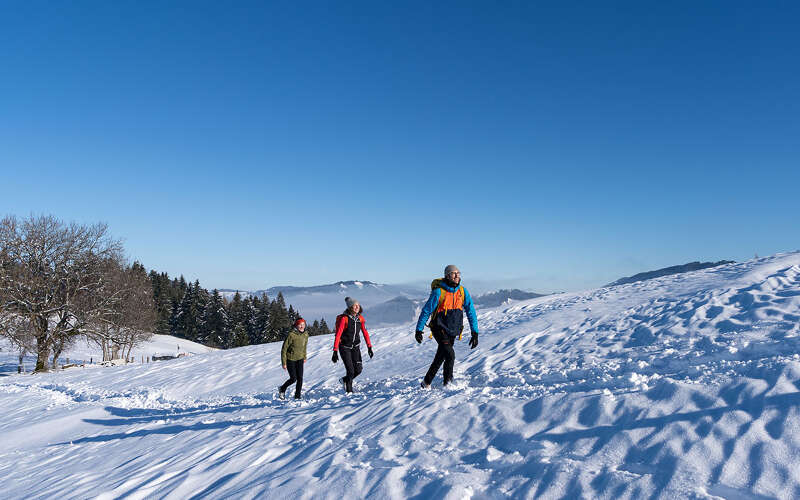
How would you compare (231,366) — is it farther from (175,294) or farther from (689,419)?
(175,294)

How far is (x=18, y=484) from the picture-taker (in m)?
6.13

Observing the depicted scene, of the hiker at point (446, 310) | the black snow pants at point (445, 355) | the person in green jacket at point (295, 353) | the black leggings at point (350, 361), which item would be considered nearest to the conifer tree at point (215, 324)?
the person in green jacket at point (295, 353)

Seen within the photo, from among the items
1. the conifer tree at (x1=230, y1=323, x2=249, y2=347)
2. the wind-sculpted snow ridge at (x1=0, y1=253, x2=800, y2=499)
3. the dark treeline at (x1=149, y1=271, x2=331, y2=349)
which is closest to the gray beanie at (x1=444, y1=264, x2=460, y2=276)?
the wind-sculpted snow ridge at (x1=0, y1=253, x2=800, y2=499)

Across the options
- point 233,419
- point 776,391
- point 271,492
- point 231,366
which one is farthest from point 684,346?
point 231,366

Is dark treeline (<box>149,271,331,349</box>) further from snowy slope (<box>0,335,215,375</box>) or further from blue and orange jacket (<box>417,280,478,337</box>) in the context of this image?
blue and orange jacket (<box>417,280,478,337</box>)

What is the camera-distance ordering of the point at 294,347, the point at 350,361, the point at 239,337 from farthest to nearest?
1. the point at 239,337
2. the point at 294,347
3. the point at 350,361

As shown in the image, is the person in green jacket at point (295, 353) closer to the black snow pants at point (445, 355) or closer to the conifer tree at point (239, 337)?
the black snow pants at point (445, 355)

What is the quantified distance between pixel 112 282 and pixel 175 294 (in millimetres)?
48943

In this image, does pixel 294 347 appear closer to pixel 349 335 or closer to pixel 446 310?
pixel 349 335

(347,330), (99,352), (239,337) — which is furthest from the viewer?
(239,337)

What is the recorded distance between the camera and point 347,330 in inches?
330

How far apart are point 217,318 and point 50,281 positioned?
42.0 metres

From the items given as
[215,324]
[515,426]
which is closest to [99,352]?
[215,324]

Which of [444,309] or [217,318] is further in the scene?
[217,318]
